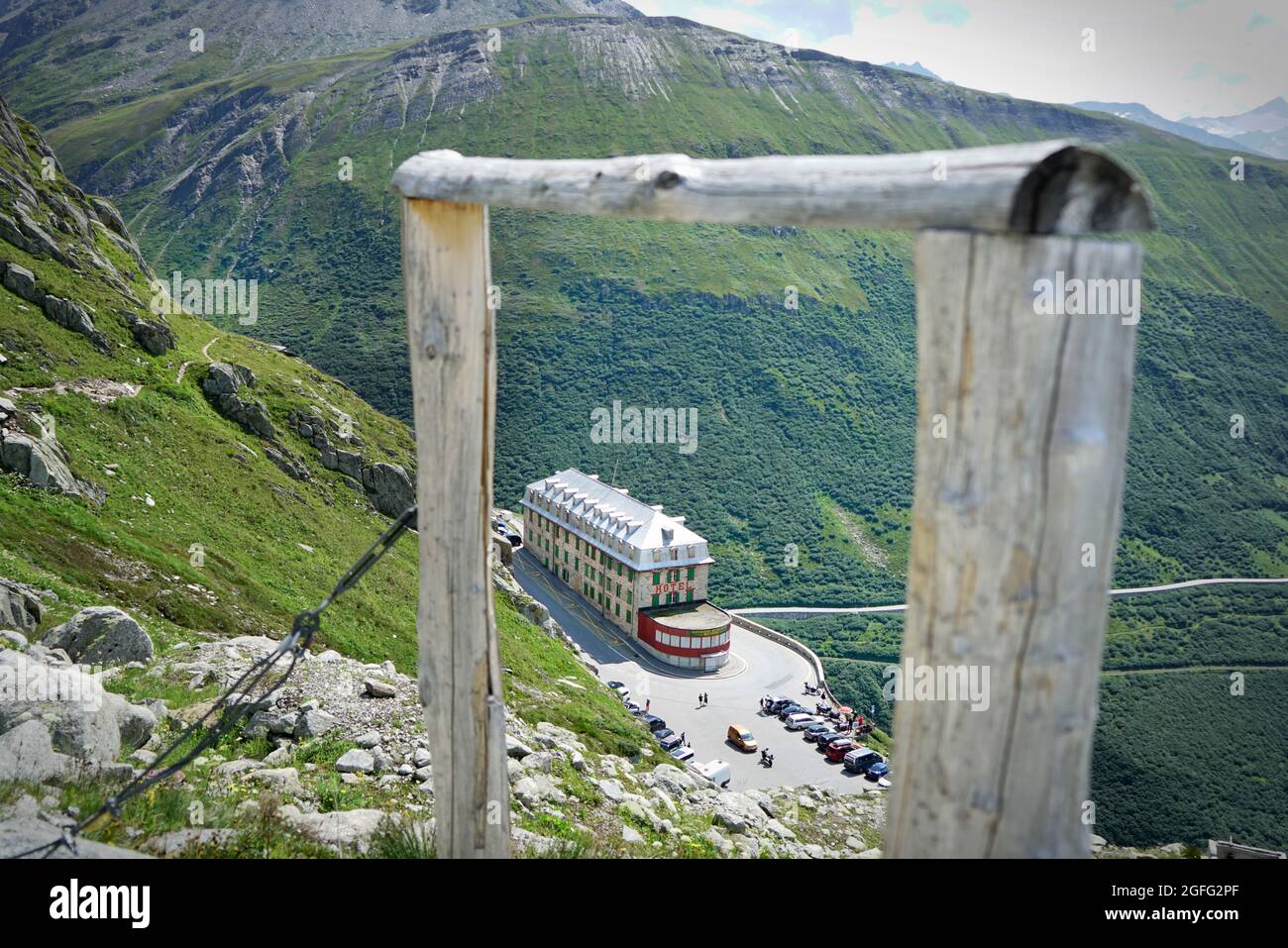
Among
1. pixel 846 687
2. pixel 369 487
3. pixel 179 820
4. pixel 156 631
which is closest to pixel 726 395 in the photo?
pixel 846 687

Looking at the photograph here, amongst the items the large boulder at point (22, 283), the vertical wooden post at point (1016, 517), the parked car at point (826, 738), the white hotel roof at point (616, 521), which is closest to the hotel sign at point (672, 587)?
the white hotel roof at point (616, 521)

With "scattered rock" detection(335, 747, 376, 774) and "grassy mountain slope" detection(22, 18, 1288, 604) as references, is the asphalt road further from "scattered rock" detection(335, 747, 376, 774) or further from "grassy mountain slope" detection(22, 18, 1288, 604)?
Answer: "scattered rock" detection(335, 747, 376, 774)

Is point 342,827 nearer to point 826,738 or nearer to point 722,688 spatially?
point 826,738

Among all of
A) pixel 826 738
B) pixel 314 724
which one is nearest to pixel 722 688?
pixel 826 738

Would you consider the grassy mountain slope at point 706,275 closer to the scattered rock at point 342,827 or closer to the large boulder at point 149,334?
the large boulder at point 149,334
